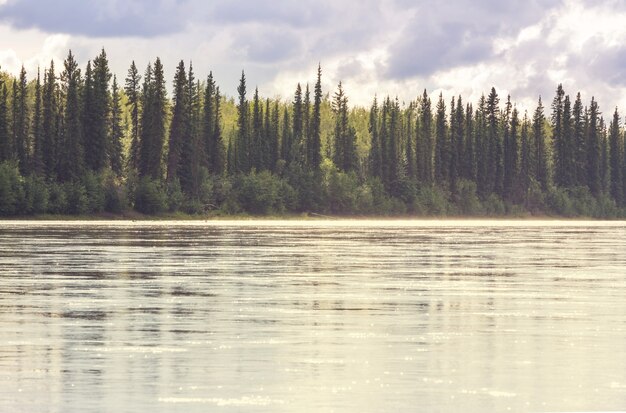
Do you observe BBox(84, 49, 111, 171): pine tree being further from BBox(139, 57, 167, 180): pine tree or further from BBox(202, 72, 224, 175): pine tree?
BBox(202, 72, 224, 175): pine tree

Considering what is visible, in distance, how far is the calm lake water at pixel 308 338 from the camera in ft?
50.3

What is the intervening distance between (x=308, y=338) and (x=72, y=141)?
119177 mm

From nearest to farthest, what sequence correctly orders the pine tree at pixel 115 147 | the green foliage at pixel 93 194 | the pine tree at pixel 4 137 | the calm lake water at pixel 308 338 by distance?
1. the calm lake water at pixel 308 338
2. the green foliage at pixel 93 194
3. the pine tree at pixel 4 137
4. the pine tree at pixel 115 147

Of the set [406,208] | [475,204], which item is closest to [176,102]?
[406,208]

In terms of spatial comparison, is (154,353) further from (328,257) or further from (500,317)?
(328,257)

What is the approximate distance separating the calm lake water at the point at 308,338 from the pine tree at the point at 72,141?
307 feet

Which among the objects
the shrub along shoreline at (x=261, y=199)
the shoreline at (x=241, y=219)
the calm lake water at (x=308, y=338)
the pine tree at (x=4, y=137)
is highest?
the pine tree at (x=4, y=137)

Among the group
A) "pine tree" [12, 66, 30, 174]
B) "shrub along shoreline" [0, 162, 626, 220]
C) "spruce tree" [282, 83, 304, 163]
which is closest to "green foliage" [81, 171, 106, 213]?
"shrub along shoreline" [0, 162, 626, 220]

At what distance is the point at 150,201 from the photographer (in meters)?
129

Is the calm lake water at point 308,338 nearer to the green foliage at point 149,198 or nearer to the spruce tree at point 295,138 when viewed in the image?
the green foliage at point 149,198

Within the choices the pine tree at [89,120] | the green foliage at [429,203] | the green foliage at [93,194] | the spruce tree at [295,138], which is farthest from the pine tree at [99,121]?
the green foliage at [429,203]

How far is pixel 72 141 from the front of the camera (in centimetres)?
13762

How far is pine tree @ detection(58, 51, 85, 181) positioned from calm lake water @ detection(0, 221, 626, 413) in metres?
93.7

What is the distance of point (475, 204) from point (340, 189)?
33.2 metres
